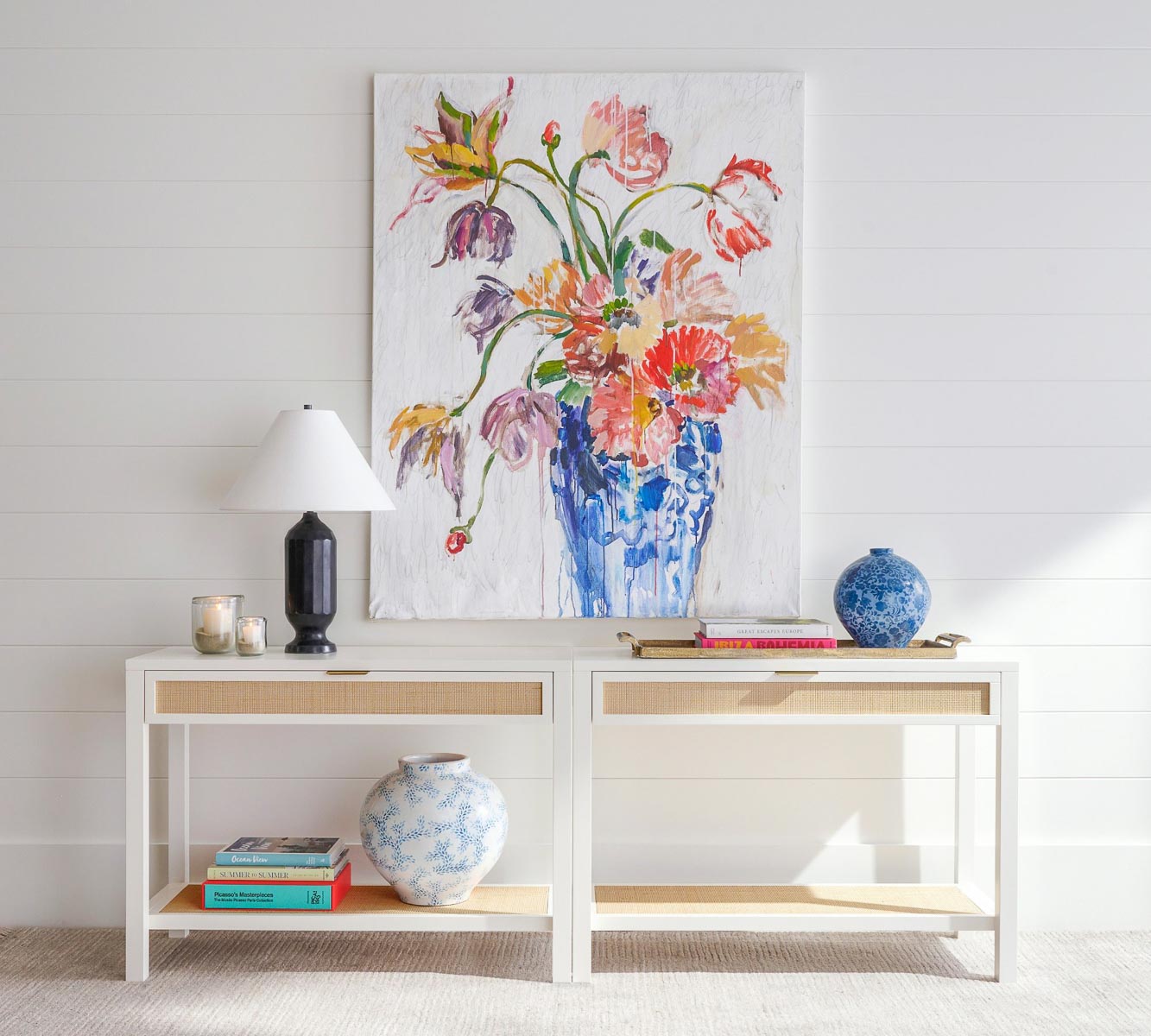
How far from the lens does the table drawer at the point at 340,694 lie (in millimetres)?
2207

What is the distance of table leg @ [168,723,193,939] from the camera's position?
2.50 meters

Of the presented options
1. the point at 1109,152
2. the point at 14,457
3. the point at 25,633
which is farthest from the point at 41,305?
the point at 1109,152

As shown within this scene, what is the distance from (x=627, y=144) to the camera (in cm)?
253

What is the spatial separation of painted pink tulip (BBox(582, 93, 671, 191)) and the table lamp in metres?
0.90

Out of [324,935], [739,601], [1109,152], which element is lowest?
[324,935]

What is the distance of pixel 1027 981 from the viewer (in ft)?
7.39

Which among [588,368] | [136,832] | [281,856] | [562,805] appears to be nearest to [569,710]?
[562,805]

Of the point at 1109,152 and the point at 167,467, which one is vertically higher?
the point at 1109,152

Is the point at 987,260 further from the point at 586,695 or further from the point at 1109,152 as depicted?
the point at 586,695

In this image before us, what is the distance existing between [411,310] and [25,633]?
1221mm

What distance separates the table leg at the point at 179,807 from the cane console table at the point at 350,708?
0.89 feet

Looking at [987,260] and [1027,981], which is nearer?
[1027,981]

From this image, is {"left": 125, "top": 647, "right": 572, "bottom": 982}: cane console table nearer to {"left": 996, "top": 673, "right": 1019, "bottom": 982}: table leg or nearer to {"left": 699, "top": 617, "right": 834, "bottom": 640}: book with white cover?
{"left": 699, "top": 617, "right": 834, "bottom": 640}: book with white cover

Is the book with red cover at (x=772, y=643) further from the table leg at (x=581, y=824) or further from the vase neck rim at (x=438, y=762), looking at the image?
the vase neck rim at (x=438, y=762)
